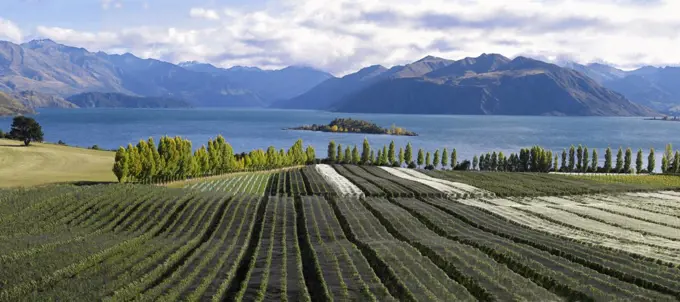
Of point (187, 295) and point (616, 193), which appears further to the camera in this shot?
point (616, 193)

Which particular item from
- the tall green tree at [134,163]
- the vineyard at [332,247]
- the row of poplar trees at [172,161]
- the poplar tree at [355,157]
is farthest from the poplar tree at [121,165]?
the poplar tree at [355,157]

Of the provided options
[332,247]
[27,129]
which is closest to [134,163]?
[332,247]

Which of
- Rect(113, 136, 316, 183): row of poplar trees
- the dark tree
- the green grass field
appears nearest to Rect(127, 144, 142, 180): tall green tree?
Rect(113, 136, 316, 183): row of poplar trees

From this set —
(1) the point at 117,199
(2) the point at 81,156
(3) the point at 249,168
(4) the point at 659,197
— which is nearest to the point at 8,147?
(2) the point at 81,156

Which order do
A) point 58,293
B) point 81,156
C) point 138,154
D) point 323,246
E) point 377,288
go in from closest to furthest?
1. point 58,293
2. point 377,288
3. point 323,246
4. point 138,154
5. point 81,156

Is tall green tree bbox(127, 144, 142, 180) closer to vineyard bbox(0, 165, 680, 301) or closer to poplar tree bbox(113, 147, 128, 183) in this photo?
poplar tree bbox(113, 147, 128, 183)

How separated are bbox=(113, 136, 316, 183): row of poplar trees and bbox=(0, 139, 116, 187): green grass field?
7.45 m

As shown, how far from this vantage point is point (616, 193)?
80250 millimetres

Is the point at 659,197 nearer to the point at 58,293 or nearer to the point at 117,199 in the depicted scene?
the point at 117,199

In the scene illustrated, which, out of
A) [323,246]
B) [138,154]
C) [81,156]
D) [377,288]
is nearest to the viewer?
[377,288]

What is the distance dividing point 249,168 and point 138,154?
37.3 m

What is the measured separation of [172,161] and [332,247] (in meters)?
59.2

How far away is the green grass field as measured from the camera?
83.0 metres

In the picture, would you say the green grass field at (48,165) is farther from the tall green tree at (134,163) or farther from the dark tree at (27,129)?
the tall green tree at (134,163)
